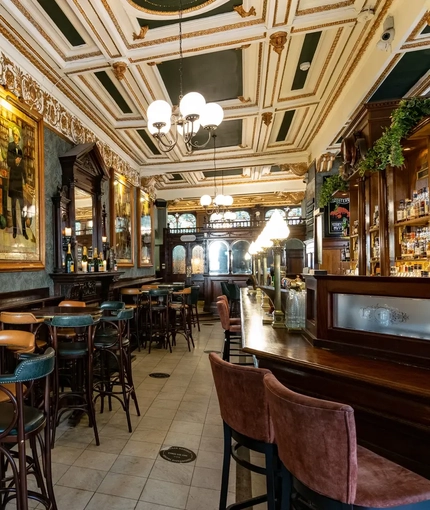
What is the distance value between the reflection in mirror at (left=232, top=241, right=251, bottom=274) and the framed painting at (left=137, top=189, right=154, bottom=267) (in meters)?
3.06

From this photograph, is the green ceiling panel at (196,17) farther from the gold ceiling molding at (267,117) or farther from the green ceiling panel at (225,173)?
the green ceiling panel at (225,173)

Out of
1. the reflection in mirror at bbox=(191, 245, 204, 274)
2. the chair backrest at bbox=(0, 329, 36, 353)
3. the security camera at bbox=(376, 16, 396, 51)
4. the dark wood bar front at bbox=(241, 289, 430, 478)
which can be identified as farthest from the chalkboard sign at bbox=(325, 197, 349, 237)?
the chair backrest at bbox=(0, 329, 36, 353)

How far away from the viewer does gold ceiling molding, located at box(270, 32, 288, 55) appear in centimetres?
385

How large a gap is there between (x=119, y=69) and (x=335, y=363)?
184 inches

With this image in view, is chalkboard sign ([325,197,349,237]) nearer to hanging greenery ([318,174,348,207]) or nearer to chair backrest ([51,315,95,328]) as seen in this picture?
hanging greenery ([318,174,348,207])

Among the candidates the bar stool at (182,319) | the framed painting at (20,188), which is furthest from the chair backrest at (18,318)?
the bar stool at (182,319)

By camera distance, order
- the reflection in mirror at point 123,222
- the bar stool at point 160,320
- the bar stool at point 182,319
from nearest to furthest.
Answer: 1. the bar stool at point 160,320
2. the bar stool at point 182,319
3. the reflection in mirror at point 123,222

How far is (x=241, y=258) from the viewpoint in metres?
11.0

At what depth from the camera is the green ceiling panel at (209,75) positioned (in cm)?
450

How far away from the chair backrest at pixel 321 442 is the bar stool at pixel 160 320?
4.57 meters

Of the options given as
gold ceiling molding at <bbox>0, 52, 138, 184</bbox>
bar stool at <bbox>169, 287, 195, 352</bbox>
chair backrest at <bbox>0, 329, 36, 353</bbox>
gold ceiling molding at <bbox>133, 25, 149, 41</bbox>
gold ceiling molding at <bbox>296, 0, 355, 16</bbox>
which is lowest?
bar stool at <bbox>169, 287, 195, 352</bbox>

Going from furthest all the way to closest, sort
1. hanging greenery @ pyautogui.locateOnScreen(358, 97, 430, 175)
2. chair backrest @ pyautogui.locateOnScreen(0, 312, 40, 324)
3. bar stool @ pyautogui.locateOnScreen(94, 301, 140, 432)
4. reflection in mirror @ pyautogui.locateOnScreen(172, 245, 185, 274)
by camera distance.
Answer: reflection in mirror @ pyautogui.locateOnScreen(172, 245, 185, 274) < hanging greenery @ pyautogui.locateOnScreen(358, 97, 430, 175) < bar stool @ pyautogui.locateOnScreen(94, 301, 140, 432) < chair backrest @ pyautogui.locateOnScreen(0, 312, 40, 324)

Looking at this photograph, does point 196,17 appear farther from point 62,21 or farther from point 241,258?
point 241,258

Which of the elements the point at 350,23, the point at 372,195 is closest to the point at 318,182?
the point at 372,195
